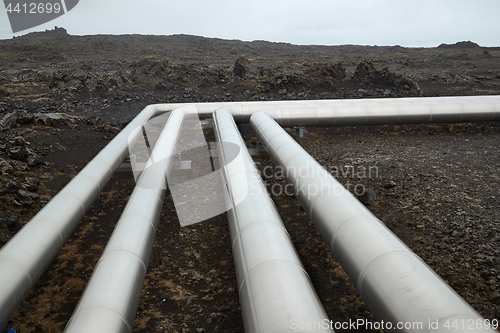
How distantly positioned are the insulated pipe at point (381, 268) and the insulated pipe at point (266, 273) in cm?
62

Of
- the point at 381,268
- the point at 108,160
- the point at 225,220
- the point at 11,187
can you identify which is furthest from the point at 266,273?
the point at 11,187

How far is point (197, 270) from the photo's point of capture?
6465 mm

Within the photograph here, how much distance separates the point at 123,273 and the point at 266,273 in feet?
5.75

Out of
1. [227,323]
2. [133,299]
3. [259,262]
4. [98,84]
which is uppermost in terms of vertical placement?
[98,84]

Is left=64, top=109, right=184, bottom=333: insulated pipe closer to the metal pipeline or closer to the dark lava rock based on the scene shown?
the metal pipeline

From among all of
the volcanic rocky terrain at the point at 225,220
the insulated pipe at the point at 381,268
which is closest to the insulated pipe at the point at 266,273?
the insulated pipe at the point at 381,268

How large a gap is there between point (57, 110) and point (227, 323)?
55.3 feet

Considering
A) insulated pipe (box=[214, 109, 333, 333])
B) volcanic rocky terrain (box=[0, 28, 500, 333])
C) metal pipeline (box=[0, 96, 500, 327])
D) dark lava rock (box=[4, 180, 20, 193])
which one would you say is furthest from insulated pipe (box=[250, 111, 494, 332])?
dark lava rock (box=[4, 180, 20, 193])

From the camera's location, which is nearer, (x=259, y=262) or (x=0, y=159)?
(x=259, y=262)

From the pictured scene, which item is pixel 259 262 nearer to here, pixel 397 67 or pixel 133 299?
pixel 133 299

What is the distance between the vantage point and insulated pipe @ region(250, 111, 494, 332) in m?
3.05

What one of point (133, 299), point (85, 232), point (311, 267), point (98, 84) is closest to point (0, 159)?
point (85, 232)

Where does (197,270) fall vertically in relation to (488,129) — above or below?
below

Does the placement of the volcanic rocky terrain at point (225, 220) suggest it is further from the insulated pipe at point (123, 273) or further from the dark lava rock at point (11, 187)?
the insulated pipe at point (123, 273)
